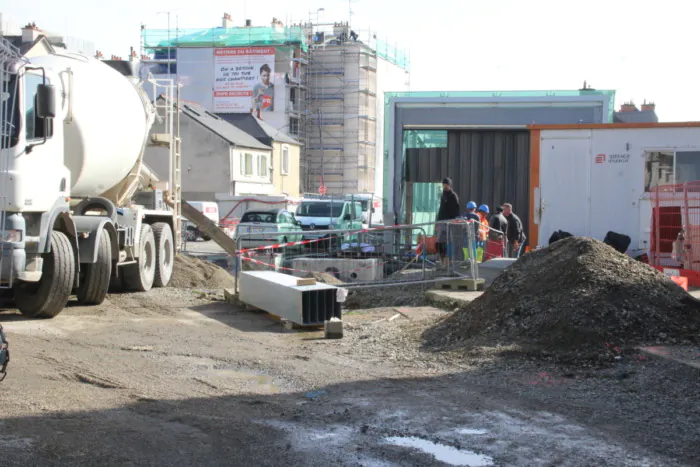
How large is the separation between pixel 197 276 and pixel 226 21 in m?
56.0

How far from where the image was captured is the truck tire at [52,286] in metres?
11.7

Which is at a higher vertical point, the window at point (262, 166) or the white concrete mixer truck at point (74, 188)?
the window at point (262, 166)

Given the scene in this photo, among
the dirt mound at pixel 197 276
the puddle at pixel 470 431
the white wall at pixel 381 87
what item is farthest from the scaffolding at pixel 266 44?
the puddle at pixel 470 431

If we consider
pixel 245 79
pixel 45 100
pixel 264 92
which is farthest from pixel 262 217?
pixel 245 79

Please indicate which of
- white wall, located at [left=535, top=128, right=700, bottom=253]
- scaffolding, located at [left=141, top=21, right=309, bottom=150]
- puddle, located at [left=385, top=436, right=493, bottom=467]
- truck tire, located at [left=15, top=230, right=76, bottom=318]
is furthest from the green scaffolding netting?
puddle, located at [left=385, top=436, right=493, bottom=467]

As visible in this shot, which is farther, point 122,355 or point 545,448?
point 122,355

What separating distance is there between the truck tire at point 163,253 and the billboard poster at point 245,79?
51890 mm

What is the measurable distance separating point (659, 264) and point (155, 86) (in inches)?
405

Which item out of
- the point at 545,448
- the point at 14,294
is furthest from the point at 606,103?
the point at 545,448

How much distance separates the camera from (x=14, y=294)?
12344 millimetres

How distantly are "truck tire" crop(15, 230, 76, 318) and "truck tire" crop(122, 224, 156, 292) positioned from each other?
3380 millimetres

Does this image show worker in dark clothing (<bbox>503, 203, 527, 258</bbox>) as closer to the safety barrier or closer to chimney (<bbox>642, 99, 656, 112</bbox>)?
the safety barrier

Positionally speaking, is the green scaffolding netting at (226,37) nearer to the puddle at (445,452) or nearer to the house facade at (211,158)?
the house facade at (211,158)

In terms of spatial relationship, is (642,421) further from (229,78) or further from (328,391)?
(229,78)
